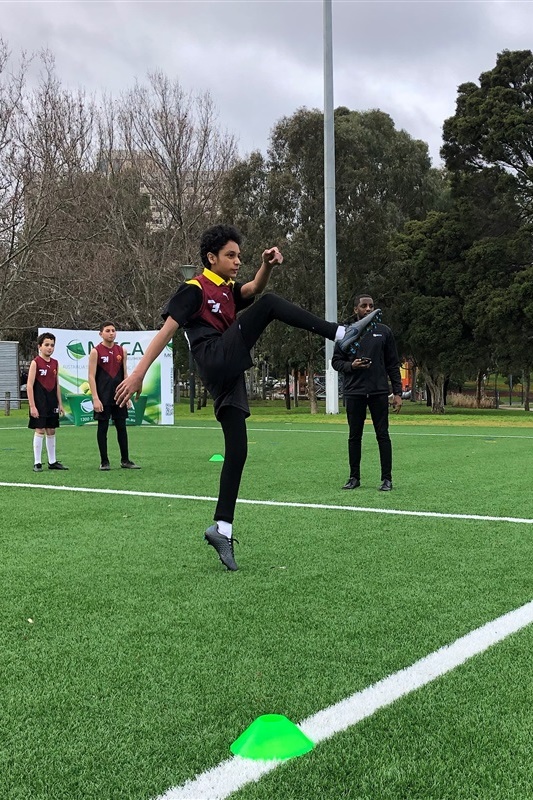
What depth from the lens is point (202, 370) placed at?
14.6ft

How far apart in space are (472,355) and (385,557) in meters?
28.1

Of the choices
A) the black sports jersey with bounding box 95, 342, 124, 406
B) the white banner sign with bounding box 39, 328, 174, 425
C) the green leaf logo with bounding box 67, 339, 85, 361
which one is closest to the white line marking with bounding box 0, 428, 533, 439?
the white banner sign with bounding box 39, 328, 174, 425

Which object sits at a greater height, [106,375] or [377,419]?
[106,375]

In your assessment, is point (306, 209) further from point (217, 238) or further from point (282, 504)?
point (217, 238)

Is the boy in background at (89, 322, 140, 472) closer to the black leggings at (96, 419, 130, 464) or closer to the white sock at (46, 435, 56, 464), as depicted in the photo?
the black leggings at (96, 419, 130, 464)

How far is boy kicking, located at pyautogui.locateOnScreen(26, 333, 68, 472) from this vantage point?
9875mm

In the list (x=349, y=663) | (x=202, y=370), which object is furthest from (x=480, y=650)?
(x=202, y=370)

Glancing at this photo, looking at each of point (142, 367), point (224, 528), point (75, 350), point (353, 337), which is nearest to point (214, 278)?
point (142, 367)

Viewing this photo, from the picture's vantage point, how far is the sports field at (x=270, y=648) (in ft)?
6.88

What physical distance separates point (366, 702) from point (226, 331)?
7.84 feet

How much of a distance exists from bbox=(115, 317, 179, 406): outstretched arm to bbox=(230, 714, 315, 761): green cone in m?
2.18

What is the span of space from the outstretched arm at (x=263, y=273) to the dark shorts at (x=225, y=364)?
362mm

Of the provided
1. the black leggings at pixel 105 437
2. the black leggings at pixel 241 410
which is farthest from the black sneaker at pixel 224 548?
the black leggings at pixel 105 437

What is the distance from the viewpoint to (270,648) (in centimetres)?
305
